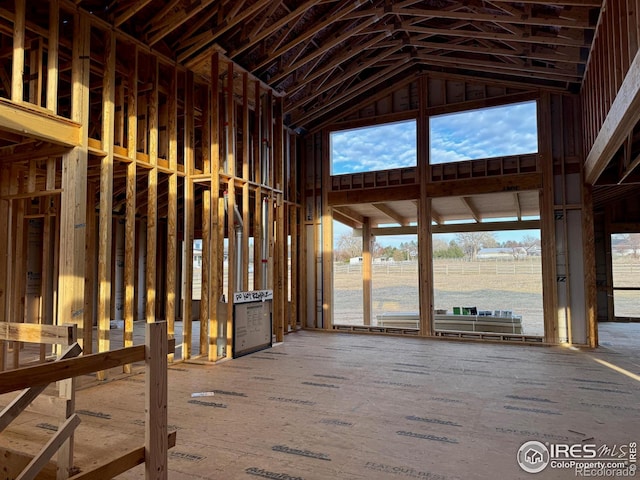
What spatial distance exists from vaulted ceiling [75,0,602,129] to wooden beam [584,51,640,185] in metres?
1.79

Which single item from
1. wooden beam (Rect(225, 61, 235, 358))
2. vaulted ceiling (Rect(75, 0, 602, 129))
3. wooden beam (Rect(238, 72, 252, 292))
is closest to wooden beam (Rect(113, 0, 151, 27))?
vaulted ceiling (Rect(75, 0, 602, 129))

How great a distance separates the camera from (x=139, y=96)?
7051mm

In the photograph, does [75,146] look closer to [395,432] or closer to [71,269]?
[71,269]

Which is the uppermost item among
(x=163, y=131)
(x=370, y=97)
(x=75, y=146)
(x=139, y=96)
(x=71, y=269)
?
(x=370, y=97)

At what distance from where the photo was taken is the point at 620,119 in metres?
4.89

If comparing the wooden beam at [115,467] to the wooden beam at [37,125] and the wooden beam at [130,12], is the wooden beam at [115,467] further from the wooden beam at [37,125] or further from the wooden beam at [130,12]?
the wooden beam at [130,12]

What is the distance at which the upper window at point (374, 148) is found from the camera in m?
10.5

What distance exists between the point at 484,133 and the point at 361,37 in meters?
3.50

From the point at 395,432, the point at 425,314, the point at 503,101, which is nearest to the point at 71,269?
the point at 395,432

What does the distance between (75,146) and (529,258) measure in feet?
36.3

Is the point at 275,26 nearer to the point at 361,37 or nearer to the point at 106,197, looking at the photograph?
the point at 361,37

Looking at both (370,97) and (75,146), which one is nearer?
(75,146)

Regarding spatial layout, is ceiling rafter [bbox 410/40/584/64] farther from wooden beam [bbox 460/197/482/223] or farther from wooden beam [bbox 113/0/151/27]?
wooden beam [bbox 113/0/151/27]

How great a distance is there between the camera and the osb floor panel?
3.41m
